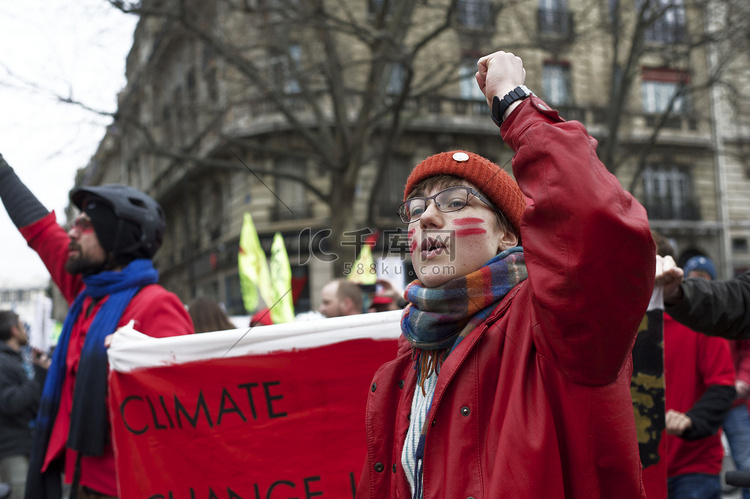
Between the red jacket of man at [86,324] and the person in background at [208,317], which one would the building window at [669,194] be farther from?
the red jacket of man at [86,324]

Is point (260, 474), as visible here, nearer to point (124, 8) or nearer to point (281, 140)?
point (124, 8)

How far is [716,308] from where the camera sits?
2.31 meters

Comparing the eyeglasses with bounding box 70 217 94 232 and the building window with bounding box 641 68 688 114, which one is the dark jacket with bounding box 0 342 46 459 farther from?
the building window with bounding box 641 68 688 114

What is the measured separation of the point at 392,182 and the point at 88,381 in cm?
1816

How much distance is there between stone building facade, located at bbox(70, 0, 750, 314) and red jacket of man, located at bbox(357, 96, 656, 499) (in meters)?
Result: 8.65

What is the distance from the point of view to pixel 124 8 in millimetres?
8984

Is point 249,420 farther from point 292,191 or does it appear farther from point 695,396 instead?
point 292,191

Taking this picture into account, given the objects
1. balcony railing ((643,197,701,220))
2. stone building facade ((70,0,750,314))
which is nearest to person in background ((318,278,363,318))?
stone building facade ((70,0,750,314))

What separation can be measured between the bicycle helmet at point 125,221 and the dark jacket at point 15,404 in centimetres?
231

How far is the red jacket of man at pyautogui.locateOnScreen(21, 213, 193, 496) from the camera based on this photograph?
2723 mm

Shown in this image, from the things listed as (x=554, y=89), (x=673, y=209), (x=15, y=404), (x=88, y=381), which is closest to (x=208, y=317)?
(x=15, y=404)

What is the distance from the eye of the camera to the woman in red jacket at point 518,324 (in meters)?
1.15

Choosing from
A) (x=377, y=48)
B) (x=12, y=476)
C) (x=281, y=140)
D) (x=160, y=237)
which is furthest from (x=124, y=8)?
(x=281, y=140)

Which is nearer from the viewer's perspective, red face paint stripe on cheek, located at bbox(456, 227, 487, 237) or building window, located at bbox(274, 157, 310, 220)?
red face paint stripe on cheek, located at bbox(456, 227, 487, 237)
